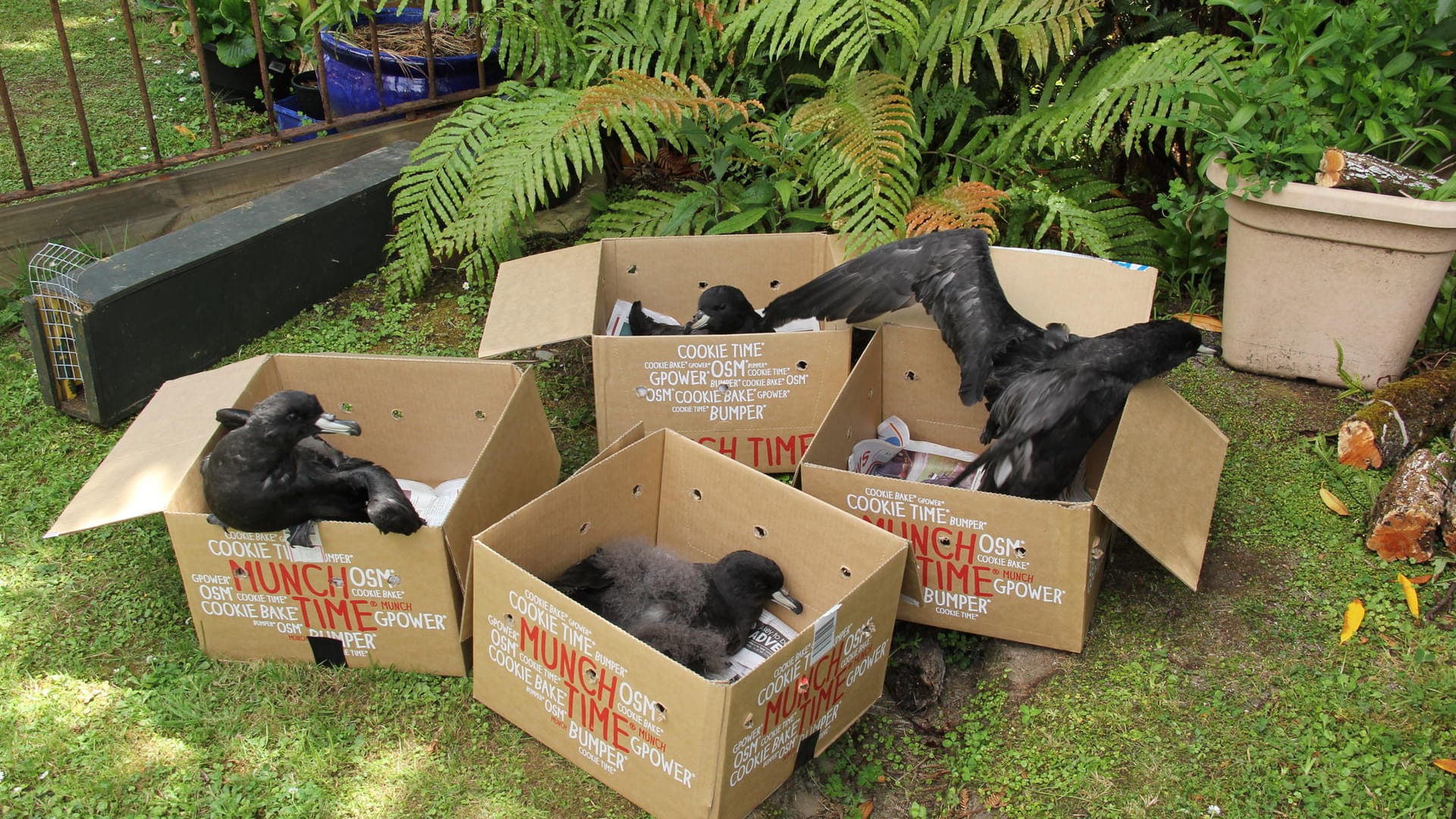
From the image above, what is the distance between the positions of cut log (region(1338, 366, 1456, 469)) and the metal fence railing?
153 inches

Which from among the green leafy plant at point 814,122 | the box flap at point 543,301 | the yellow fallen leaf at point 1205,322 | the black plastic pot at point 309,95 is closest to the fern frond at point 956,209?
the green leafy plant at point 814,122

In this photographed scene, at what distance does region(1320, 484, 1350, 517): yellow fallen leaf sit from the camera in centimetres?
327

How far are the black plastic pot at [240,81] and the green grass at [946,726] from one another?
3311 mm

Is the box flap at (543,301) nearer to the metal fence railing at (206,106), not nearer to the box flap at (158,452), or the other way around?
the box flap at (158,452)

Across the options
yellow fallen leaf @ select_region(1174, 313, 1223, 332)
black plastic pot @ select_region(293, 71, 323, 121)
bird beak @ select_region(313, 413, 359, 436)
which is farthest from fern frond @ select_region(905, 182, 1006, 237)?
black plastic pot @ select_region(293, 71, 323, 121)

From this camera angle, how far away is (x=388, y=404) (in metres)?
3.35

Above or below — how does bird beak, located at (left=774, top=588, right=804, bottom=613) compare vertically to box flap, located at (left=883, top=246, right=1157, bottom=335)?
below

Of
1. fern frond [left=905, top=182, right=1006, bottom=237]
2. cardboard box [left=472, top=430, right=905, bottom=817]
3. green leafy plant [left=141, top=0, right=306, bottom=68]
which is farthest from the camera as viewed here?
green leafy plant [left=141, top=0, right=306, bottom=68]

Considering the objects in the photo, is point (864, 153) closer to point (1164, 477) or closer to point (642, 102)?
point (642, 102)

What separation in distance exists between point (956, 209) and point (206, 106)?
334 cm

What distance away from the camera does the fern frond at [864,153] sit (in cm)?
392

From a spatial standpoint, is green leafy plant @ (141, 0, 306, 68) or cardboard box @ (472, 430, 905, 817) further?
green leafy plant @ (141, 0, 306, 68)

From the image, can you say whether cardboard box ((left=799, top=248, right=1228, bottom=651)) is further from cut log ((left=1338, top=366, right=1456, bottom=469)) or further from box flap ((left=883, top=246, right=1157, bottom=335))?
cut log ((left=1338, top=366, right=1456, bottom=469))

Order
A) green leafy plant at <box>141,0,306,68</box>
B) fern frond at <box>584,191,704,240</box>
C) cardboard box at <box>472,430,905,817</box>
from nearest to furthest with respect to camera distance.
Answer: cardboard box at <box>472,430,905,817</box> → fern frond at <box>584,191,704,240</box> → green leafy plant at <box>141,0,306,68</box>
